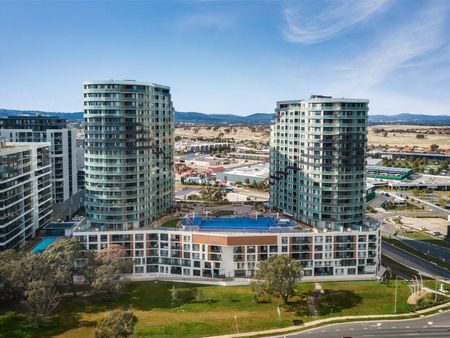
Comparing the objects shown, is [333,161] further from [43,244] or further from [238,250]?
[43,244]

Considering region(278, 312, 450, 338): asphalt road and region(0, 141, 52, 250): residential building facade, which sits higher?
region(0, 141, 52, 250): residential building facade

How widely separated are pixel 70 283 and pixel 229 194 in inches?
4204

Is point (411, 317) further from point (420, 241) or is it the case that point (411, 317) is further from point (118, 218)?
point (118, 218)

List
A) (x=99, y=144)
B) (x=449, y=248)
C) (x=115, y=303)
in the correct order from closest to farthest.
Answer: (x=115, y=303) → (x=99, y=144) → (x=449, y=248)

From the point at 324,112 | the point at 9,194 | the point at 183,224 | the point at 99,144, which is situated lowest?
the point at 183,224

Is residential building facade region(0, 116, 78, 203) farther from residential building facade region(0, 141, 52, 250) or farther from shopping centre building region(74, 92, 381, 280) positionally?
shopping centre building region(74, 92, 381, 280)

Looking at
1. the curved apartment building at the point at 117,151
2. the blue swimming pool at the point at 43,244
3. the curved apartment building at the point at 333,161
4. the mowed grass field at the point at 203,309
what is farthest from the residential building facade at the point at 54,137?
the curved apartment building at the point at 333,161

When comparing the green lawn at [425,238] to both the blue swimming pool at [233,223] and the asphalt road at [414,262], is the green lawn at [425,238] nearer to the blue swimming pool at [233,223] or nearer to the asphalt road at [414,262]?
the asphalt road at [414,262]

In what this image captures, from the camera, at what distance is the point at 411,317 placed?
79500 mm

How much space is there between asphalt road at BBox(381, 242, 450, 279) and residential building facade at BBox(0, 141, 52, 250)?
97.4 m

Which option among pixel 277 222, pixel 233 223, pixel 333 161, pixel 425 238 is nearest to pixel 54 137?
pixel 233 223

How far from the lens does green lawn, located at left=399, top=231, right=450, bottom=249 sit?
12938 centimetres

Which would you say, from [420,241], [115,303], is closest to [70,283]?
[115,303]

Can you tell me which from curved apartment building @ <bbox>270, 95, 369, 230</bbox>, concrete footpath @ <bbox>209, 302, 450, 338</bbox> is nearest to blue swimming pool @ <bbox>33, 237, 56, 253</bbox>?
concrete footpath @ <bbox>209, 302, 450, 338</bbox>
